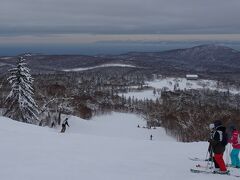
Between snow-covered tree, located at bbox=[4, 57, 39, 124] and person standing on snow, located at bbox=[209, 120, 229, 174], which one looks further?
snow-covered tree, located at bbox=[4, 57, 39, 124]

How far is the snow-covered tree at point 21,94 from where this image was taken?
5069 cm

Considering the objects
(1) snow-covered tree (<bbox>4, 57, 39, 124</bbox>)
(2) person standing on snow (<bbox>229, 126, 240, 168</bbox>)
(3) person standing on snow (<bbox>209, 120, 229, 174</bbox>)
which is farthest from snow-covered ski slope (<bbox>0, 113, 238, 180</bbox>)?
(1) snow-covered tree (<bbox>4, 57, 39, 124</bbox>)

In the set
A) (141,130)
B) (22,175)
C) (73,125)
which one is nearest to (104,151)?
(22,175)

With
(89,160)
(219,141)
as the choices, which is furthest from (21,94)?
(219,141)

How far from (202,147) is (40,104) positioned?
174 ft

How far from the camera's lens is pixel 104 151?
18.0 m

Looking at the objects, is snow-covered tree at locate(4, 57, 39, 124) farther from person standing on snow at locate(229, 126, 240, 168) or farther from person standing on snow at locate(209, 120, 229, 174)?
person standing on snow at locate(209, 120, 229, 174)

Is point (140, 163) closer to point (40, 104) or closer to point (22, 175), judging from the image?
point (22, 175)

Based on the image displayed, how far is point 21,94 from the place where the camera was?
167 ft

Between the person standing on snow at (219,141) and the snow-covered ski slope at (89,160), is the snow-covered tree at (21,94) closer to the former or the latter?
the snow-covered ski slope at (89,160)

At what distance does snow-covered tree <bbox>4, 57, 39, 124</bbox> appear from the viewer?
50.7m

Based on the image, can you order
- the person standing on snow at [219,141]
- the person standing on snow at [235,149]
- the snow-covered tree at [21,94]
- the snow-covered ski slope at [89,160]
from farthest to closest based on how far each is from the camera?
the snow-covered tree at [21,94] → the person standing on snow at [235,149] → the person standing on snow at [219,141] → the snow-covered ski slope at [89,160]

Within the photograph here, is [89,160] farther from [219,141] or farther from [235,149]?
[235,149]

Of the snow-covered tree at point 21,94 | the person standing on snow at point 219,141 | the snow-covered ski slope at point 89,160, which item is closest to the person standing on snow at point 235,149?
the snow-covered ski slope at point 89,160
